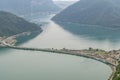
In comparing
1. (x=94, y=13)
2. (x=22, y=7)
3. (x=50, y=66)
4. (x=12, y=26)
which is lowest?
(x=50, y=66)

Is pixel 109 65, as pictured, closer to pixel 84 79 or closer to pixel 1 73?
pixel 84 79

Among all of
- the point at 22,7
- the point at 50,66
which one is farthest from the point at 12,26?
the point at 22,7

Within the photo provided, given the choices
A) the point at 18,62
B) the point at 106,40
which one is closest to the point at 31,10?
the point at 106,40

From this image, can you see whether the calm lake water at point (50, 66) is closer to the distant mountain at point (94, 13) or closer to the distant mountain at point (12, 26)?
the distant mountain at point (12, 26)

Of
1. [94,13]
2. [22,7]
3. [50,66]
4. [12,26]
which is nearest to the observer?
[50,66]

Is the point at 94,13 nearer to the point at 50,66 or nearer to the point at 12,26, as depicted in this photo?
the point at 12,26

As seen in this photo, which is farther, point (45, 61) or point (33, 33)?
point (33, 33)

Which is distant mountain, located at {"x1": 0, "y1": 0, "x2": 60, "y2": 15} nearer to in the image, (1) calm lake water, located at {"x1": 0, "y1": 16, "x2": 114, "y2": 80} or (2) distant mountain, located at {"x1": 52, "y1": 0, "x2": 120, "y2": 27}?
(2) distant mountain, located at {"x1": 52, "y1": 0, "x2": 120, "y2": 27}
